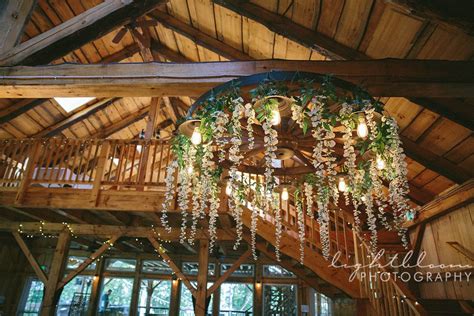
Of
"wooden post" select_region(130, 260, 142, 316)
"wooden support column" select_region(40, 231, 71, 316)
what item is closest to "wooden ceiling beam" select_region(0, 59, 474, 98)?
"wooden support column" select_region(40, 231, 71, 316)

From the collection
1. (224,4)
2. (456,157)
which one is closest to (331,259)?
(456,157)

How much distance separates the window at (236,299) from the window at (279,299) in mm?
460

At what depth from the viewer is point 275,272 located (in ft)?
29.1

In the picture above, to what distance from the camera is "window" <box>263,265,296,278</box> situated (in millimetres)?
8789

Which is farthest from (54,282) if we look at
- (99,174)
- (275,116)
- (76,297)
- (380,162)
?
(380,162)

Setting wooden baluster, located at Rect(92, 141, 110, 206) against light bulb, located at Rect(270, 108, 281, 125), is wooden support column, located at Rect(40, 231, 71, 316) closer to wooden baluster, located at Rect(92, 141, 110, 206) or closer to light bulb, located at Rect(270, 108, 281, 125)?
wooden baluster, located at Rect(92, 141, 110, 206)

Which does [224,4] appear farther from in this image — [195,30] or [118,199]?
[118,199]

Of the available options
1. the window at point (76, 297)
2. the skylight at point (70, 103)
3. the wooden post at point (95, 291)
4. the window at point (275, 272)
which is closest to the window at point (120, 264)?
the wooden post at point (95, 291)

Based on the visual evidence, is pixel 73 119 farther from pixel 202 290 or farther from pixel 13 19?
pixel 202 290

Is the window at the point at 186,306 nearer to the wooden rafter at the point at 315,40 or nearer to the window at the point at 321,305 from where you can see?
the window at the point at 321,305

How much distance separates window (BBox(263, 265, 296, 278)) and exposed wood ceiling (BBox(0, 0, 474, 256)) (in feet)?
15.2

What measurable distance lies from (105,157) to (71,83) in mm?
2783

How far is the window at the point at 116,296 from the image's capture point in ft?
29.5

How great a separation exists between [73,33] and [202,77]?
1476mm
